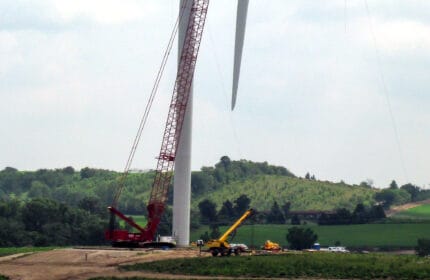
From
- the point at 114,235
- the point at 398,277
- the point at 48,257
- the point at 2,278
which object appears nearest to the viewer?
the point at 398,277

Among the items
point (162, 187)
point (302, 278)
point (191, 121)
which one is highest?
point (191, 121)

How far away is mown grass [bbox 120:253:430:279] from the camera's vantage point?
101m

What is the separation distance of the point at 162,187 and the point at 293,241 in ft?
193

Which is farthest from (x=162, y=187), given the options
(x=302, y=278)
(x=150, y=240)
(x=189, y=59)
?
(x=302, y=278)

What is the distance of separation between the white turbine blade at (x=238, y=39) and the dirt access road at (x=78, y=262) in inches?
875

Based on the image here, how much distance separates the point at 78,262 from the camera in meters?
118

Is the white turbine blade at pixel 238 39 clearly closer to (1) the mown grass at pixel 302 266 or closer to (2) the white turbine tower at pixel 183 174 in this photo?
(2) the white turbine tower at pixel 183 174

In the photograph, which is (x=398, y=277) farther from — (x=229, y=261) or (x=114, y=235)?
(x=114, y=235)

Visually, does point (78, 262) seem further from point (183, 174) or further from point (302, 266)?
point (302, 266)

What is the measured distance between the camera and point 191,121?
454 ft

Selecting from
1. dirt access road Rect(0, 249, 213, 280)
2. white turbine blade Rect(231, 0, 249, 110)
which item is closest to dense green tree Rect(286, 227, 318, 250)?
white turbine blade Rect(231, 0, 249, 110)

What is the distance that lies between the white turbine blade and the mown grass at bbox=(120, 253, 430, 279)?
91.0 feet

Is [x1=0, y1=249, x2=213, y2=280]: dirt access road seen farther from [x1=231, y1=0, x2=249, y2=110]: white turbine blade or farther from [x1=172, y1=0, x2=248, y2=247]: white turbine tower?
[x1=231, y1=0, x2=249, y2=110]: white turbine blade

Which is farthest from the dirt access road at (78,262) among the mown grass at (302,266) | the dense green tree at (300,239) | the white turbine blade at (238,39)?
the dense green tree at (300,239)
